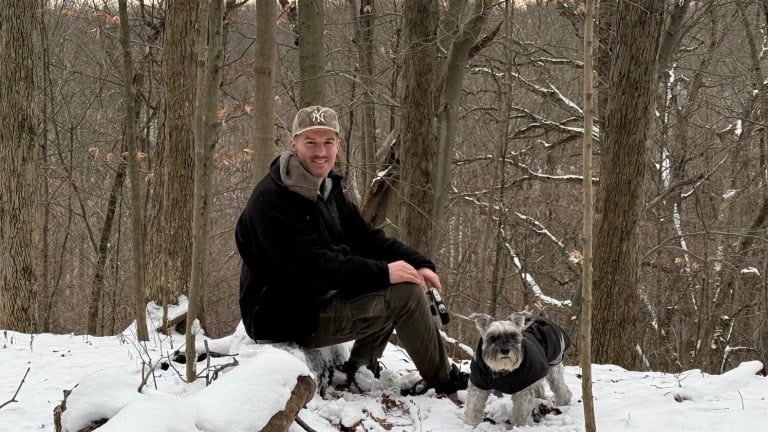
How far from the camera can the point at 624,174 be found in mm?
6961

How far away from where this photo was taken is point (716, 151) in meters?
13.3

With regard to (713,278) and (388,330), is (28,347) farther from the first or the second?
(713,278)

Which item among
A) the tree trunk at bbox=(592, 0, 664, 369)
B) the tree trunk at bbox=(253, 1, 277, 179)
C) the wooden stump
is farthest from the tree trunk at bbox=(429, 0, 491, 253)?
the wooden stump

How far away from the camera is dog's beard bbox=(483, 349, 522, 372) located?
4051 millimetres

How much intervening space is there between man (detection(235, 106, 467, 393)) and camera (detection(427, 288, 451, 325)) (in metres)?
0.09

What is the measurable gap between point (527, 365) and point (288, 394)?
69.3 inches

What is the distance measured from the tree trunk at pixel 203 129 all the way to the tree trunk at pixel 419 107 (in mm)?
3103

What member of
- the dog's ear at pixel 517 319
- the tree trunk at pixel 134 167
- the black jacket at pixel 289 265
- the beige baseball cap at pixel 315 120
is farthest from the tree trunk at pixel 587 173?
the tree trunk at pixel 134 167

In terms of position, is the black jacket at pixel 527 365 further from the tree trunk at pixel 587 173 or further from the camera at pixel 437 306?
the tree trunk at pixel 587 173

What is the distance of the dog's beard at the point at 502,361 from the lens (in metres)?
4.05

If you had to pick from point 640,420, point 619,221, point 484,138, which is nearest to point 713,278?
point 484,138

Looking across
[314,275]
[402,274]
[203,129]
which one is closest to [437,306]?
[402,274]

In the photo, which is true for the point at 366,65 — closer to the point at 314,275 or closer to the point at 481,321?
the point at 481,321

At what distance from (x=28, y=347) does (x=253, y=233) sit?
3143 mm
